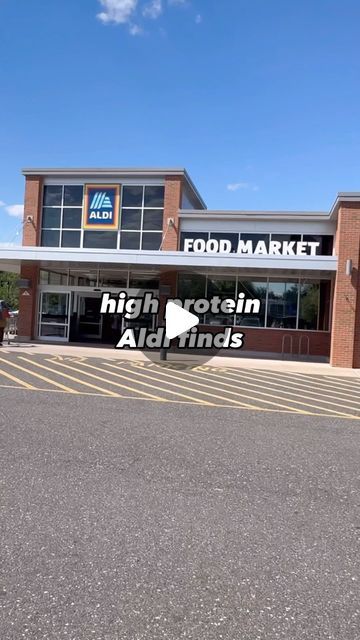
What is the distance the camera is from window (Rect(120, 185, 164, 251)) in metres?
21.0

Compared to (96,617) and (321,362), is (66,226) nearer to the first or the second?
(321,362)

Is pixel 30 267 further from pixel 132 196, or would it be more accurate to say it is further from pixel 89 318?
pixel 132 196

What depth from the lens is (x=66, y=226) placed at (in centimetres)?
2203

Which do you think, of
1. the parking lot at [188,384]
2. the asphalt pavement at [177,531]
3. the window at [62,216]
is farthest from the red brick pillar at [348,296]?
the window at [62,216]

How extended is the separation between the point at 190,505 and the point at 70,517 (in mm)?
983

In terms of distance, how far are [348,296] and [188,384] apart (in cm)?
768

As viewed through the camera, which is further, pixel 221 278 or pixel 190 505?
pixel 221 278

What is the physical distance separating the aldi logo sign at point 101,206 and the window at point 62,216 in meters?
0.43

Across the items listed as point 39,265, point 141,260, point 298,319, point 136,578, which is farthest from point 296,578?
point 39,265

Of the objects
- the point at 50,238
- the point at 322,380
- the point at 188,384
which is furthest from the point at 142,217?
the point at 188,384

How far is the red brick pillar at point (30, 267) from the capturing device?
21547 millimetres

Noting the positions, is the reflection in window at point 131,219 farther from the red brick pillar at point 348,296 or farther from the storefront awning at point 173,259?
the red brick pillar at point 348,296

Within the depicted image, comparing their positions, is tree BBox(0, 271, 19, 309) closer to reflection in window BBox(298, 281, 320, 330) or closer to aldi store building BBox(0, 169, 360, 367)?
aldi store building BBox(0, 169, 360, 367)

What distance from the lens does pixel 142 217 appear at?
2122cm
